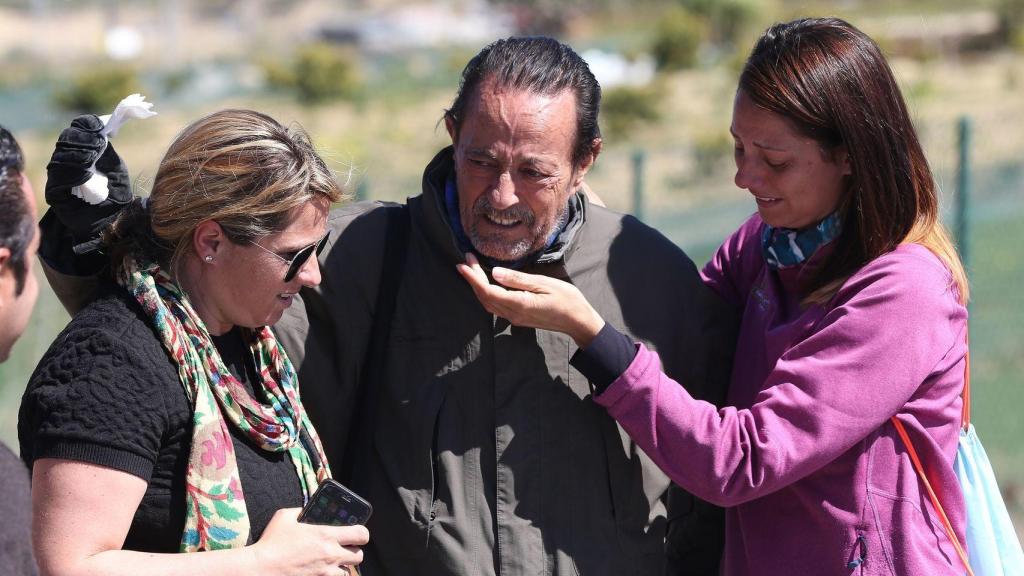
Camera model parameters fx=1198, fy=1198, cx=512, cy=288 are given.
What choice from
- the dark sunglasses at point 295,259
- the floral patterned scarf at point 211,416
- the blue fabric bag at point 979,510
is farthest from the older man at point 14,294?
the blue fabric bag at point 979,510

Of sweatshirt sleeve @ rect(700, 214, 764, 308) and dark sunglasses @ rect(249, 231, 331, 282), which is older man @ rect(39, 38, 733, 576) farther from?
dark sunglasses @ rect(249, 231, 331, 282)

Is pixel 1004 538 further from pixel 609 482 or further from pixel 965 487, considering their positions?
pixel 609 482

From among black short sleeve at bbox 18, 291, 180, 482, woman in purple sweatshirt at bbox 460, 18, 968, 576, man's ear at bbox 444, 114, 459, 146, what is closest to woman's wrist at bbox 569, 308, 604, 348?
woman in purple sweatshirt at bbox 460, 18, 968, 576

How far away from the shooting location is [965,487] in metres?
2.54

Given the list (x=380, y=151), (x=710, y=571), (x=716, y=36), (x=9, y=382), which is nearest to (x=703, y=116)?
(x=380, y=151)

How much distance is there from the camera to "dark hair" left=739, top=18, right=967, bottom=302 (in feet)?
8.11

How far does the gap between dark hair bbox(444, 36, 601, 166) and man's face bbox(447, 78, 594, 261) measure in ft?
0.08

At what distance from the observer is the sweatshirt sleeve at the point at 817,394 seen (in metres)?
2.41

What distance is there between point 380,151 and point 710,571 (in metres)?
18.2

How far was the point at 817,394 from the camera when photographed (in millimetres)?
2424

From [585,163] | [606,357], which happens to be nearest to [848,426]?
[606,357]

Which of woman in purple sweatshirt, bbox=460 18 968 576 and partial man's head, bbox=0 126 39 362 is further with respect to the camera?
woman in purple sweatshirt, bbox=460 18 968 576

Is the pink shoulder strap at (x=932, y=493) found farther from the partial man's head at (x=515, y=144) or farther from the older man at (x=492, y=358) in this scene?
the partial man's head at (x=515, y=144)

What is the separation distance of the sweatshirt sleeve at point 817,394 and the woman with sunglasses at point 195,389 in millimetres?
658
